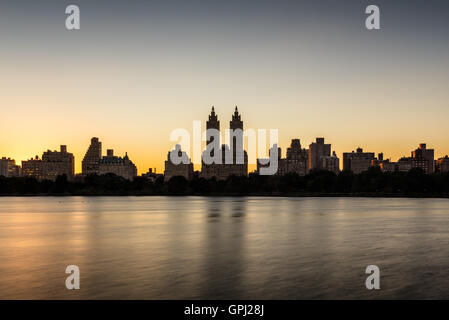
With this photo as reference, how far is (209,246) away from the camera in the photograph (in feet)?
152

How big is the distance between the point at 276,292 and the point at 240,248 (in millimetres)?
18623

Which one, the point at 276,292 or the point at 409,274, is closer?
the point at 276,292

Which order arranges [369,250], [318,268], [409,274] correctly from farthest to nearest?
[369,250]
[318,268]
[409,274]

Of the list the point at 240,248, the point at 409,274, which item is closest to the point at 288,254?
the point at 240,248

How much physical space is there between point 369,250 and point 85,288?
87.7 ft

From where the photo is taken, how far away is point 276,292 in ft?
86.8

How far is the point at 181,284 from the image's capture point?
2845 centimetres
